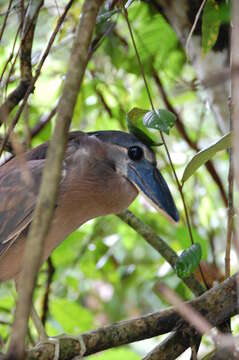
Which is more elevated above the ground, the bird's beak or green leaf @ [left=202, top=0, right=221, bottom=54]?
green leaf @ [left=202, top=0, right=221, bottom=54]

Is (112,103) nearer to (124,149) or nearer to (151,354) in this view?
(124,149)

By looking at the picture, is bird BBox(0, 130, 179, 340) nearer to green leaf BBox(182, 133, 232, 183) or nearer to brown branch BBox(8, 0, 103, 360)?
green leaf BBox(182, 133, 232, 183)

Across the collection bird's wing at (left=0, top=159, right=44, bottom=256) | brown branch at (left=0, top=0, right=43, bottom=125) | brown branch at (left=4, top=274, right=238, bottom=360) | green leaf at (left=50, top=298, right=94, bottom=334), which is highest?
brown branch at (left=0, top=0, right=43, bottom=125)

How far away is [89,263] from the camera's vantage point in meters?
2.65

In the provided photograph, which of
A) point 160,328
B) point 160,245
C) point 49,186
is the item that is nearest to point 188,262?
point 160,328

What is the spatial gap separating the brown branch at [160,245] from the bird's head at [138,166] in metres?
0.14

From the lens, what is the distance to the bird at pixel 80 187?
68.0 inches

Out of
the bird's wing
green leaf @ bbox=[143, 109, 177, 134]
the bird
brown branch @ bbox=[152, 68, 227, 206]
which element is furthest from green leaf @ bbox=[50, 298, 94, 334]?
green leaf @ bbox=[143, 109, 177, 134]

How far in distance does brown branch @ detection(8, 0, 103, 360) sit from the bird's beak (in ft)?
2.66

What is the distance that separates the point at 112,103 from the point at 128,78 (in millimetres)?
339

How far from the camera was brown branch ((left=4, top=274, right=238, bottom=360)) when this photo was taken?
129cm

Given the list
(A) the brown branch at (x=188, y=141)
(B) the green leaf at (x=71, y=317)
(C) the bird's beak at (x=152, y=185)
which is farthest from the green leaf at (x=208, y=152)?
(B) the green leaf at (x=71, y=317)

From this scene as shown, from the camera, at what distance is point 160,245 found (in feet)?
5.84

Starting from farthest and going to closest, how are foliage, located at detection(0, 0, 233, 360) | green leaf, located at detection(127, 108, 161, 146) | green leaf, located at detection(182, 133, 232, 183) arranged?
foliage, located at detection(0, 0, 233, 360)
green leaf, located at detection(127, 108, 161, 146)
green leaf, located at detection(182, 133, 232, 183)
